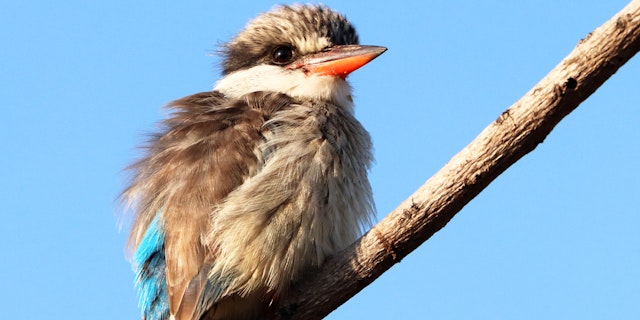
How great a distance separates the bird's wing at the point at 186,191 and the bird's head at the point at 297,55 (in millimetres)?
497

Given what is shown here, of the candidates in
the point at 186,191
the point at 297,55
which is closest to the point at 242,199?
the point at 186,191

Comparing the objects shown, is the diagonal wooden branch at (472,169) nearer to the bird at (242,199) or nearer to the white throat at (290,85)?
the bird at (242,199)

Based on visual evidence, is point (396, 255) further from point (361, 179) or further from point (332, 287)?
point (361, 179)

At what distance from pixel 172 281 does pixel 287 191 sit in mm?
776

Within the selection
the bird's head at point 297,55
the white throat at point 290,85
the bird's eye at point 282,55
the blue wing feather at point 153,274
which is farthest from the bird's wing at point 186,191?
the bird's eye at point 282,55

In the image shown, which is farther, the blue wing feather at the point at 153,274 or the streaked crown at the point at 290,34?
the streaked crown at the point at 290,34

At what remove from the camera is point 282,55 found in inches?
248

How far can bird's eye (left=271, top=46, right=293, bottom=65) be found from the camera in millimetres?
6273

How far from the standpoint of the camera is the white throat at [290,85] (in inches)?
230

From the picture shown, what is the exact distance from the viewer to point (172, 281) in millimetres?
4734

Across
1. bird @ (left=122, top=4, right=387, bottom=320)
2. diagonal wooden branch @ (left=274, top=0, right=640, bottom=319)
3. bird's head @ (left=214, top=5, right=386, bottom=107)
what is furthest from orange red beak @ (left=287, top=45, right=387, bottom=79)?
diagonal wooden branch @ (left=274, top=0, right=640, bottom=319)

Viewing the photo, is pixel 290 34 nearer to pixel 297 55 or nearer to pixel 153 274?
pixel 297 55

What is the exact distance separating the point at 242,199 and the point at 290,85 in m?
1.34

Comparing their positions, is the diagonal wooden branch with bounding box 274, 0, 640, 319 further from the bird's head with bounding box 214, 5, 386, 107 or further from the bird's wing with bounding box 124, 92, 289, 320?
the bird's head with bounding box 214, 5, 386, 107
